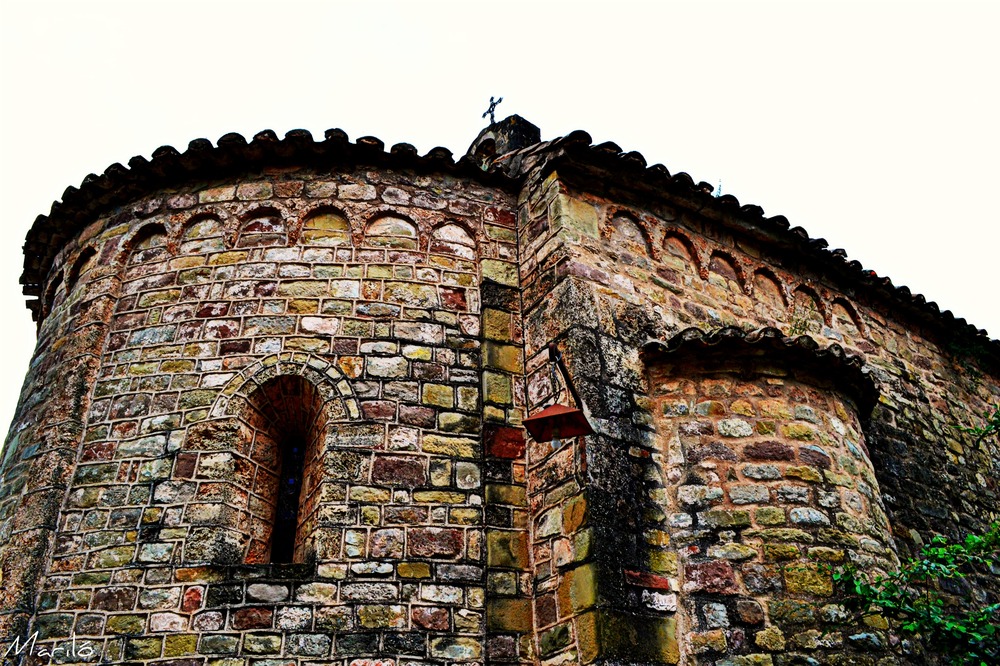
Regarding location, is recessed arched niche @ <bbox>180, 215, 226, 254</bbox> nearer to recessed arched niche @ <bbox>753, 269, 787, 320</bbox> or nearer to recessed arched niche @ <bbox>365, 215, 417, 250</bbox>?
recessed arched niche @ <bbox>365, 215, 417, 250</bbox>

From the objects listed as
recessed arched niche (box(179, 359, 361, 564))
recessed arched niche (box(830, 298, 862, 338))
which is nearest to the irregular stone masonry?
recessed arched niche (box(179, 359, 361, 564))

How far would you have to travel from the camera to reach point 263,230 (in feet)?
18.6

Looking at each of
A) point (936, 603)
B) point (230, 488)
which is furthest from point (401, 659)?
point (936, 603)

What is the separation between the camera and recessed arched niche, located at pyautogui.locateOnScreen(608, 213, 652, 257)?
575cm

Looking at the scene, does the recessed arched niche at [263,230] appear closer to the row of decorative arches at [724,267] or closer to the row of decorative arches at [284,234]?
the row of decorative arches at [284,234]

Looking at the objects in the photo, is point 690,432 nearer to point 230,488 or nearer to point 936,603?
point 936,603

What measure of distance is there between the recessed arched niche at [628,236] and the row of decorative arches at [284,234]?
1.06 meters

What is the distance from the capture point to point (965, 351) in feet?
27.0

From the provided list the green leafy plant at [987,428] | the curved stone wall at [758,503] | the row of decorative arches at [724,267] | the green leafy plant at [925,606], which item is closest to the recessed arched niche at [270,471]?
the curved stone wall at [758,503]

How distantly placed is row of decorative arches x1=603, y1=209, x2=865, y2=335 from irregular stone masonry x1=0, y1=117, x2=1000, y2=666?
0.12 feet

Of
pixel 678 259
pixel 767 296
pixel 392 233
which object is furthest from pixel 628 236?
pixel 392 233

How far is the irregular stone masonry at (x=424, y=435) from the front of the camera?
168 inches

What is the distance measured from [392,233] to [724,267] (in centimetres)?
278

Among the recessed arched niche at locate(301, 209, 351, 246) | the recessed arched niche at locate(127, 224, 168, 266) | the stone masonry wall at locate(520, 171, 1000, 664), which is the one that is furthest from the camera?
the recessed arched niche at locate(127, 224, 168, 266)
